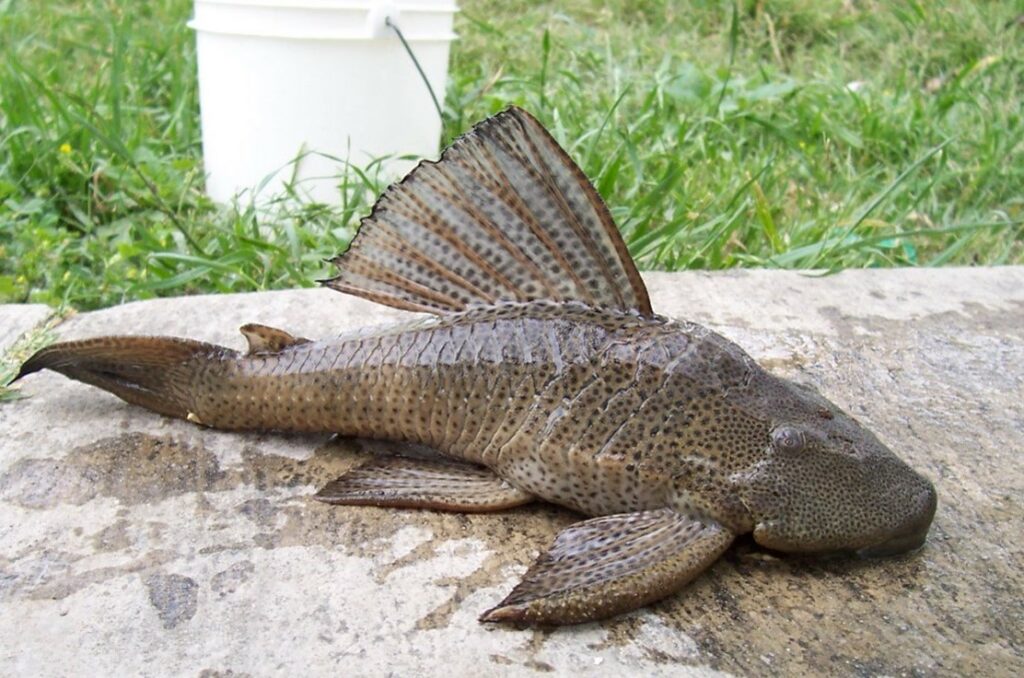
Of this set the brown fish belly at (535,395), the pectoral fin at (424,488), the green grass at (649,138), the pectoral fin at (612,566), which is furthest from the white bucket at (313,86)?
the pectoral fin at (612,566)

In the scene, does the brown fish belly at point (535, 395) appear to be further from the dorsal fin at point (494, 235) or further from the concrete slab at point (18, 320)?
the concrete slab at point (18, 320)

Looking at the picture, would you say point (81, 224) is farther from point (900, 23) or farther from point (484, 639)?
point (900, 23)

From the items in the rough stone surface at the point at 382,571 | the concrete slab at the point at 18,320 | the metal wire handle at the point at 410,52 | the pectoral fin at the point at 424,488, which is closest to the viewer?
the rough stone surface at the point at 382,571

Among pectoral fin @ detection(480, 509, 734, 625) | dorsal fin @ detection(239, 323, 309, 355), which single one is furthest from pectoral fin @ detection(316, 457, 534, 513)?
dorsal fin @ detection(239, 323, 309, 355)

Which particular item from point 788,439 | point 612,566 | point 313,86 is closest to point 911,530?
point 788,439

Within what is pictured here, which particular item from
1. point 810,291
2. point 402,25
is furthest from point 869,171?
point 402,25

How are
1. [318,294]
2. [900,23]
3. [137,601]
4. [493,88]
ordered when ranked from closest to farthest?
[137,601] < [318,294] < [493,88] < [900,23]
